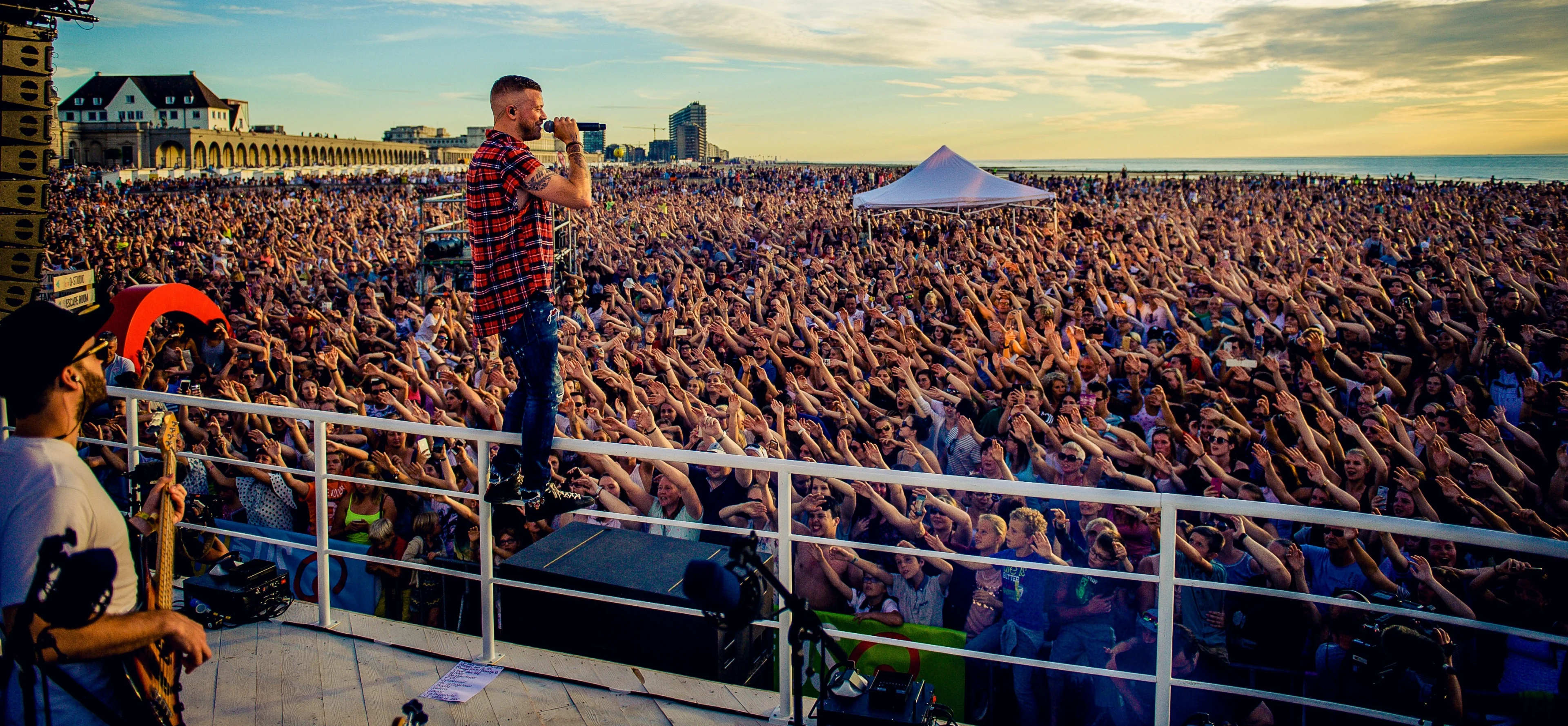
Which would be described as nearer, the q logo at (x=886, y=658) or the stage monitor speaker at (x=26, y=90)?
the q logo at (x=886, y=658)

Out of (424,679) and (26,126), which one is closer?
(424,679)

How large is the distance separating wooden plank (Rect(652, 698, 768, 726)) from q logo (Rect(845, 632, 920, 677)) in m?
1.11

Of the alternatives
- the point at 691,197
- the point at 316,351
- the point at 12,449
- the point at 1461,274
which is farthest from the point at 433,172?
the point at 12,449

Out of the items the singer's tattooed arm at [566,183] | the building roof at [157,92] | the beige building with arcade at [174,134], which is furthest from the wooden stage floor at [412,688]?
the building roof at [157,92]

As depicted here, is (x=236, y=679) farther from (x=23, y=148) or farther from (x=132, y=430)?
(x=23, y=148)

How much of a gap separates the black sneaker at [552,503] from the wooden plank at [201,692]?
44.7 inches

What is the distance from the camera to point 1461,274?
36.0 feet

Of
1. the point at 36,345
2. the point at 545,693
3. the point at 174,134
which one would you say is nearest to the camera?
the point at 36,345

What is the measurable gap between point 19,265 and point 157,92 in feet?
369

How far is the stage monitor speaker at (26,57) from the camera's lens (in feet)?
18.0

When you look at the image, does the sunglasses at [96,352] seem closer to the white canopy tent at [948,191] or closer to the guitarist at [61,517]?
the guitarist at [61,517]

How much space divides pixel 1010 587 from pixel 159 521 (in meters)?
3.35

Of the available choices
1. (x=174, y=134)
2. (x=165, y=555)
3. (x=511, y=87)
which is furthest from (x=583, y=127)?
(x=174, y=134)

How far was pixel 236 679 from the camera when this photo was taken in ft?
10.6
